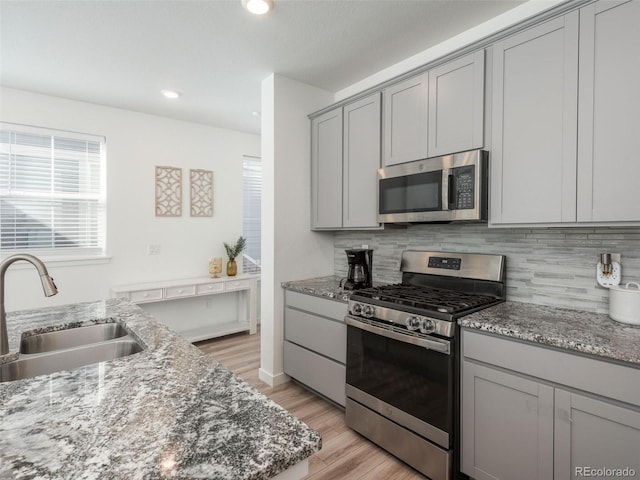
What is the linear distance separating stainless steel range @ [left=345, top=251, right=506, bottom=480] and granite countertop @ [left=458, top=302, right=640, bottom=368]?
0.12 metres

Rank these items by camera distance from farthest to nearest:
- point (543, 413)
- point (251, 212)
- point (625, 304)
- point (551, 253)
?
point (251, 212)
point (551, 253)
point (625, 304)
point (543, 413)

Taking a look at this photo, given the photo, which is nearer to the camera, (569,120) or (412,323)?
(569,120)

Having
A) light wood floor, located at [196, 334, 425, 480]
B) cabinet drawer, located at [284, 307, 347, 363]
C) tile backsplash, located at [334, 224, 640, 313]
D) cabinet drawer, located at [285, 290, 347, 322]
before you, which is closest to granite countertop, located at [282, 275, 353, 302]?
cabinet drawer, located at [285, 290, 347, 322]

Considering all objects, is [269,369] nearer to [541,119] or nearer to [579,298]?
[579,298]

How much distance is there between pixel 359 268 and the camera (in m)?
2.61

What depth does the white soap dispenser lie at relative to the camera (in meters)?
1.71


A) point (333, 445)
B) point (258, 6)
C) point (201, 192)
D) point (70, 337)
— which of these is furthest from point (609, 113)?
point (201, 192)

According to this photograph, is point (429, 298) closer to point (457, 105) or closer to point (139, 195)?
point (457, 105)


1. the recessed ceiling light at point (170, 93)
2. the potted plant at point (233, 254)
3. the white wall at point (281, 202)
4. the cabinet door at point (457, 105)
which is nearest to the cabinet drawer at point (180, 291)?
the potted plant at point (233, 254)

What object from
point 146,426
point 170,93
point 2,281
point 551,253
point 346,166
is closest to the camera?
point 146,426

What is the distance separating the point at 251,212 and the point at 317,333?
257cm

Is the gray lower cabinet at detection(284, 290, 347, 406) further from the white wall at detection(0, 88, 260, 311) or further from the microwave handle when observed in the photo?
the white wall at detection(0, 88, 260, 311)

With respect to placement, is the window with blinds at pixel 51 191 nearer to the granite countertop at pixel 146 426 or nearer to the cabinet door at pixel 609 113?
the granite countertop at pixel 146 426

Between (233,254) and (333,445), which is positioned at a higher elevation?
(233,254)
